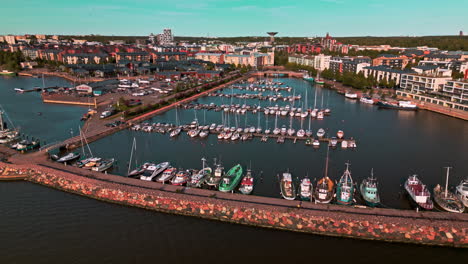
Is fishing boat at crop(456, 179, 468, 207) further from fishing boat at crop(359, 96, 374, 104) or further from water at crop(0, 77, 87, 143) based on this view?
fishing boat at crop(359, 96, 374, 104)

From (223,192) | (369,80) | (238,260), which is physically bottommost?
(238,260)

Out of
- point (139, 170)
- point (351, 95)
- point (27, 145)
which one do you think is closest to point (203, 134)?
point (139, 170)

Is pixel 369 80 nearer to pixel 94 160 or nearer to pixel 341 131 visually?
pixel 341 131

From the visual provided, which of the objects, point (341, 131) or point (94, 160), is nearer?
point (94, 160)

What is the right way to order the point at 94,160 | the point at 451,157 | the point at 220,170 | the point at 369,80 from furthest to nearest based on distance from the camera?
1. the point at 369,80
2. the point at 451,157
3. the point at 94,160
4. the point at 220,170

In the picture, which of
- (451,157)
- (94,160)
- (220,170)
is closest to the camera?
(220,170)

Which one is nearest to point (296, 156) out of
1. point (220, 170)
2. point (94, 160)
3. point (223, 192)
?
point (220, 170)
